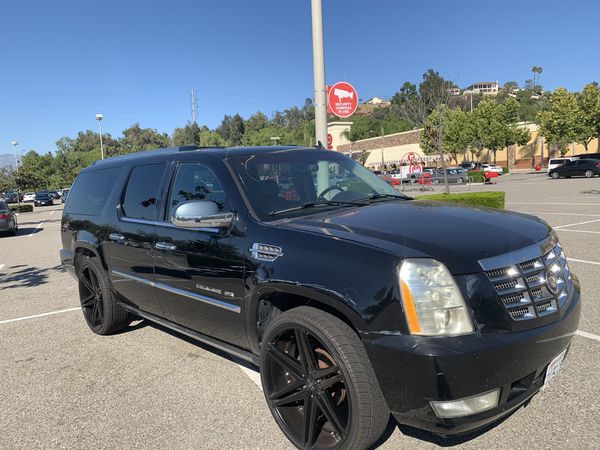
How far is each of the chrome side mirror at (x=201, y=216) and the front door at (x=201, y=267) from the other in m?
0.10

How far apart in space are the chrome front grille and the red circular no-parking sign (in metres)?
8.41

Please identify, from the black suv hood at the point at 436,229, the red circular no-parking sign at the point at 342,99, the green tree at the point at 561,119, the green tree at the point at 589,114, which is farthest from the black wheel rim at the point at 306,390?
the green tree at the point at 561,119

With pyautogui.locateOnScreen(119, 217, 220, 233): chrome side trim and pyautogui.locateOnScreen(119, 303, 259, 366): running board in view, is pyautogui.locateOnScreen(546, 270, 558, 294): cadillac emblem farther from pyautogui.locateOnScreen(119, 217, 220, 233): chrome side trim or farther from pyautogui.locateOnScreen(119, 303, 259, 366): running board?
pyautogui.locateOnScreen(119, 217, 220, 233): chrome side trim

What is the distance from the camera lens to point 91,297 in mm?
5207

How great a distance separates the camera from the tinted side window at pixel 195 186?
3.52 m

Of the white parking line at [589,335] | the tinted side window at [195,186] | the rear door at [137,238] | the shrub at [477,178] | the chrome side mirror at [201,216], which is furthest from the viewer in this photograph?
the shrub at [477,178]

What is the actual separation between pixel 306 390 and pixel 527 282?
1.35m

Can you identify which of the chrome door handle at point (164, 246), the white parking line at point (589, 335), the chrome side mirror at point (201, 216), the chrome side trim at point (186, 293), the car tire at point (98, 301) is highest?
the chrome side mirror at point (201, 216)

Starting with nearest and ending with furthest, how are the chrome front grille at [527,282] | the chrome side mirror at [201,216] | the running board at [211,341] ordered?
the chrome front grille at [527,282] < the chrome side mirror at [201,216] < the running board at [211,341]

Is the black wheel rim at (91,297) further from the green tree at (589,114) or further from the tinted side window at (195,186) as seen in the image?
the green tree at (589,114)

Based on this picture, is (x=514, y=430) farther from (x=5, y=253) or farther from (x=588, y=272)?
(x=5, y=253)

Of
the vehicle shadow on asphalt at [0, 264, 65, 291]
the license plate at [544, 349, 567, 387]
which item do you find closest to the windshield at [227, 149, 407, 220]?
the license plate at [544, 349, 567, 387]

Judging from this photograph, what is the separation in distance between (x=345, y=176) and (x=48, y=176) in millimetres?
108987

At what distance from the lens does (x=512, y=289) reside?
2381 millimetres
